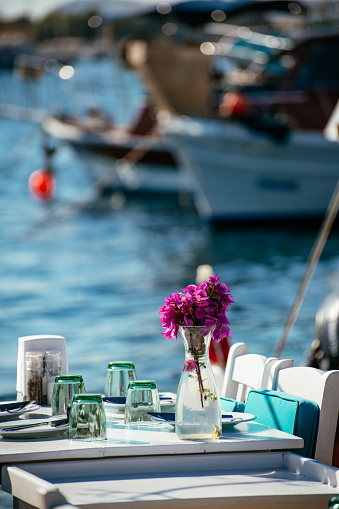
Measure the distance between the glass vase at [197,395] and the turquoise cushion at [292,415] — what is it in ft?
0.73

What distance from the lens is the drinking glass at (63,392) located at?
8.80 ft

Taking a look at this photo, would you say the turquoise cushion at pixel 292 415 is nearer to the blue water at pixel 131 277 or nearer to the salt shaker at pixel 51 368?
the salt shaker at pixel 51 368

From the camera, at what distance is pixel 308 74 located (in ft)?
53.6

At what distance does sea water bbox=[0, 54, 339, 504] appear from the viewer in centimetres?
917

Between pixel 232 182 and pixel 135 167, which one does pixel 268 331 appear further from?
pixel 135 167

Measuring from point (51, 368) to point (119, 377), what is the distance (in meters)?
0.23

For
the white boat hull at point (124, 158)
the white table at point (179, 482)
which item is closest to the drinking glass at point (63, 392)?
the white table at point (179, 482)

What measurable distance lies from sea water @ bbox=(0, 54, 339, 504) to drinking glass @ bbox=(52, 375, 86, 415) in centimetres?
466

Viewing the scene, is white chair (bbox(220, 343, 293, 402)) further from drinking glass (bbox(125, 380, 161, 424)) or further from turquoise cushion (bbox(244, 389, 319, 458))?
drinking glass (bbox(125, 380, 161, 424))

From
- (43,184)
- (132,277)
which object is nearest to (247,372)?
(132,277)

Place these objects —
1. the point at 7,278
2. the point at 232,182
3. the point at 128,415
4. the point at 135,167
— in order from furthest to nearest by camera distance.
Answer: the point at 135,167, the point at 232,182, the point at 7,278, the point at 128,415

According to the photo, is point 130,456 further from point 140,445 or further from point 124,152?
point 124,152

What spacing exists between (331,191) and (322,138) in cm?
151

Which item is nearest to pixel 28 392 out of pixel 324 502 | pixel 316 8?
pixel 324 502
